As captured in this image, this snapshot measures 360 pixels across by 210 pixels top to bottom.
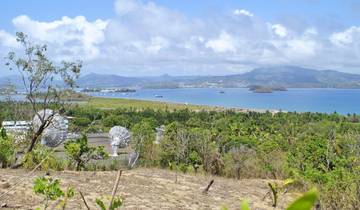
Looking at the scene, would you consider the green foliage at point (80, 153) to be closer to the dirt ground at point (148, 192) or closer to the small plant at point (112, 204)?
the dirt ground at point (148, 192)

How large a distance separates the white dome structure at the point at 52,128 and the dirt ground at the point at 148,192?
288 centimetres

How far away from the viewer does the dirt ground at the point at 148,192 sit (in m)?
6.41

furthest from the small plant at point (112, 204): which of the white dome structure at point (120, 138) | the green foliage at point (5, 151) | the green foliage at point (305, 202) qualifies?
the white dome structure at point (120, 138)

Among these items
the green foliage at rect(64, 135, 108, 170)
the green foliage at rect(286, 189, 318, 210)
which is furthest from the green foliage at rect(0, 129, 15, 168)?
the green foliage at rect(286, 189, 318, 210)

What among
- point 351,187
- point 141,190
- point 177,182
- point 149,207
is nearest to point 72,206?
point 149,207

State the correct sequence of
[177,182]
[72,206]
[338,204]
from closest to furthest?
[72,206] → [338,204] → [177,182]

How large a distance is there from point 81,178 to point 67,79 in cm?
433

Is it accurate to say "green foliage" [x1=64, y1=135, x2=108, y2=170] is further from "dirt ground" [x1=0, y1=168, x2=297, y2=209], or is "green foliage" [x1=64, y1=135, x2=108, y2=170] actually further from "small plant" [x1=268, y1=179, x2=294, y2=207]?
"small plant" [x1=268, y1=179, x2=294, y2=207]

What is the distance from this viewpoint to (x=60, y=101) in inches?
484

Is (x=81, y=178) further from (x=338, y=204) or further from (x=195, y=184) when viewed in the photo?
(x=338, y=204)

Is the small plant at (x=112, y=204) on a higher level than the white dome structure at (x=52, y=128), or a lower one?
higher

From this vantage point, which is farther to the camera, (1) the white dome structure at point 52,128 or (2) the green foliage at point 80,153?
(1) the white dome structure at point 52,128

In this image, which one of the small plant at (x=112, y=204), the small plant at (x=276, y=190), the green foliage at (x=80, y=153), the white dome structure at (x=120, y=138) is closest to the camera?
the small plant at (x=112, y=204)

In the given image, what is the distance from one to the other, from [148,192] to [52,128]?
5.65 m
